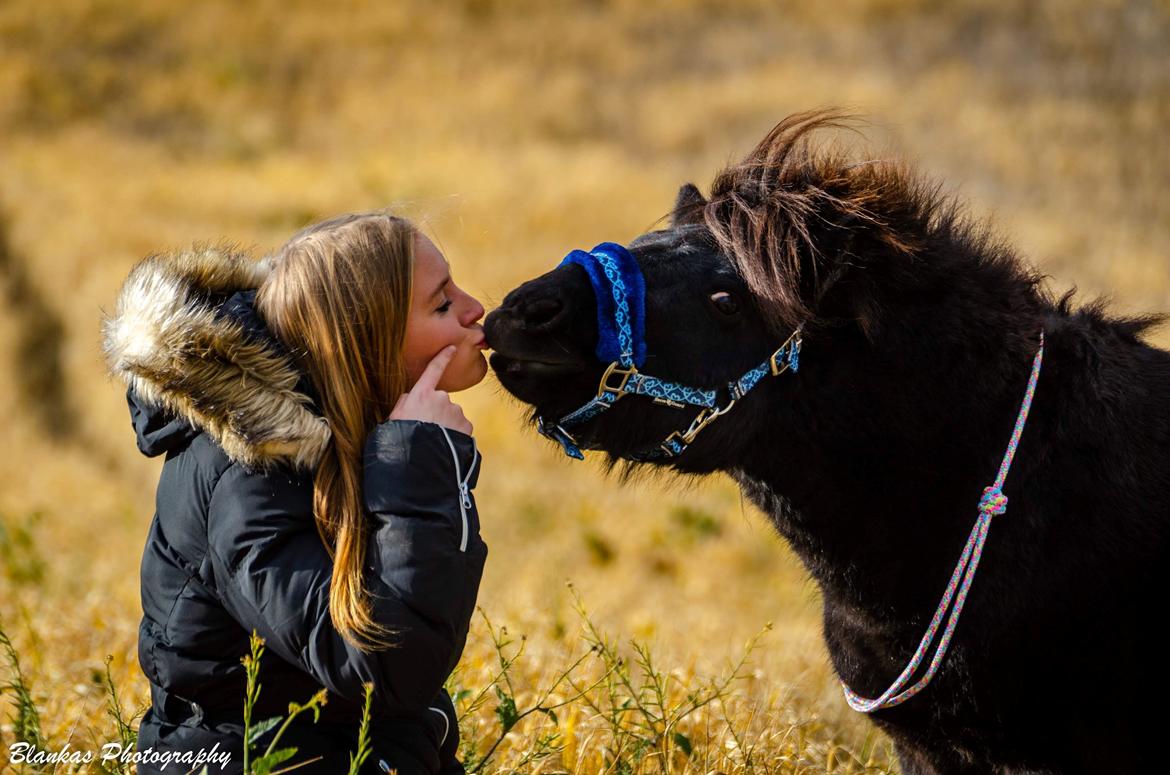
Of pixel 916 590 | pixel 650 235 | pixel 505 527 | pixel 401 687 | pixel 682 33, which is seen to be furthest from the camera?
pixel 682 33

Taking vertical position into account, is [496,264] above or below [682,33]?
below

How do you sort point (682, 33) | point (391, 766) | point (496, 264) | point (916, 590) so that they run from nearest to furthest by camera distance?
point (391, 766), point (916, 590), point (496, 264), point (682, 33)

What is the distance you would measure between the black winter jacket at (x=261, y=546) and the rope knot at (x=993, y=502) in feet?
4.29

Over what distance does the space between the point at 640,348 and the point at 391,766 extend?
1.23m

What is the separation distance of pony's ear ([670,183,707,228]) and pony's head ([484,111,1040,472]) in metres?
0.21

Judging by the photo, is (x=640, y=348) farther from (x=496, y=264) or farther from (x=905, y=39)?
(x=905, y=39)

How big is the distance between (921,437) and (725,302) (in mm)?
635

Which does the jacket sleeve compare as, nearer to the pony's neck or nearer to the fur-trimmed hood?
the fur-trimmed hood

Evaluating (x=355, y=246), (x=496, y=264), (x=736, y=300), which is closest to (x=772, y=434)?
(x=736, y=300)

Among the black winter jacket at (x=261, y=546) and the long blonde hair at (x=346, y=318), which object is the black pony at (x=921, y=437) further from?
the black winter jacket at (x=261, y=546)

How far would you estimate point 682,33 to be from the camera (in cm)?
3825

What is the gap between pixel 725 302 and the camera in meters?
3.27

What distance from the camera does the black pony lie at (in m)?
3.06

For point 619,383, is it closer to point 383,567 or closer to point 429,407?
point 429,407
